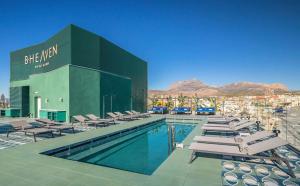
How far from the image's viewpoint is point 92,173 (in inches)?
136

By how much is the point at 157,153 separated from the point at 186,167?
2.67m

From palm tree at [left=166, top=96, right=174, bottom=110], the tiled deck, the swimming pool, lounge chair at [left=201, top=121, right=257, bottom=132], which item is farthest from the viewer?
palm tree at [left=166, top=96, right=174, bottom=110]

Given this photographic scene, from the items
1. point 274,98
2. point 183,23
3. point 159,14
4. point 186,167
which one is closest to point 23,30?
point 159,14

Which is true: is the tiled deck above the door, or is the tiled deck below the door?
below

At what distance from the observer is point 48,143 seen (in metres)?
5.68

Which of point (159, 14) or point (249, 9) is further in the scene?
point (159, 14)

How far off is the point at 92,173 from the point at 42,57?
15.8 meters

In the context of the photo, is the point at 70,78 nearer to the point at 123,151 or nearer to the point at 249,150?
the point at 123,151

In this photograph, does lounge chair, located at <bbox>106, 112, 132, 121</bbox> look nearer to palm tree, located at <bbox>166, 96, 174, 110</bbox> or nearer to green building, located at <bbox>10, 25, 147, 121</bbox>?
green building, located at <bbox>10, 25, 147, 121</bbox>

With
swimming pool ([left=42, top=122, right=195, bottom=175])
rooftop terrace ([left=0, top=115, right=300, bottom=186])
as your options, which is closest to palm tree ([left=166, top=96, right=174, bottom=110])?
swimming pool ([left=42, top=122, right=195, bottom=175])

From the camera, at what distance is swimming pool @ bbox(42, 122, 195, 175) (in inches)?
205

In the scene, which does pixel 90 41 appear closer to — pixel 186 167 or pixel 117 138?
pixel 117 138

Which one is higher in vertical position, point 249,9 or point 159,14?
point 159,14

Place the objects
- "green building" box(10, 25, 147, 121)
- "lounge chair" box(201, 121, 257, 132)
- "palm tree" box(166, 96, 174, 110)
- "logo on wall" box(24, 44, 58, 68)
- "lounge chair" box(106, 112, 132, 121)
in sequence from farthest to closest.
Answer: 1. "palm tree" box(166, 96, 174, 110)
2. "logo on wall" box(24, 44, 58, 68)
3. "green building" box(10, 25, 147, 121)
4. "lounge chair" box(106, 112, 132, 121)
5. "lounge chair" box(201, 121, 257, 132)
